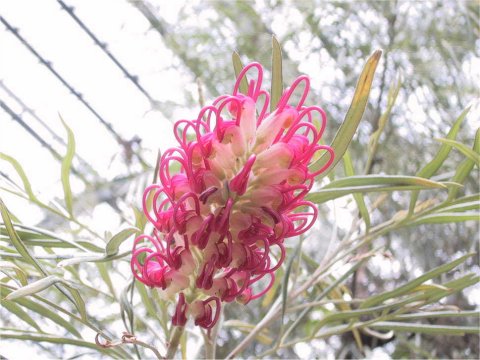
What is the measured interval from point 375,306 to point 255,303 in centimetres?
48

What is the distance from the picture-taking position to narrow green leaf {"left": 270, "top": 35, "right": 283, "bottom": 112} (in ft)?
1.30

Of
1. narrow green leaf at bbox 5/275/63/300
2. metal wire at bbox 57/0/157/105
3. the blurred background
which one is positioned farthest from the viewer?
metal wire at bbox 57/0/157/105

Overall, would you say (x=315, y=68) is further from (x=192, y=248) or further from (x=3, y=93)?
(x=3, y=93)

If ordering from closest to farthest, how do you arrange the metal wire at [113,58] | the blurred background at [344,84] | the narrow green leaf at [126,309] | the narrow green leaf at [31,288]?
the narrow green leaf at [31,288]
the narrow green leaf at [126,309]
the blurred background at [344,84]
the metal wire at [113,58]

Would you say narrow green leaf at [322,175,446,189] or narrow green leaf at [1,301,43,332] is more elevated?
narrow green leaf at [322,175,446,189]

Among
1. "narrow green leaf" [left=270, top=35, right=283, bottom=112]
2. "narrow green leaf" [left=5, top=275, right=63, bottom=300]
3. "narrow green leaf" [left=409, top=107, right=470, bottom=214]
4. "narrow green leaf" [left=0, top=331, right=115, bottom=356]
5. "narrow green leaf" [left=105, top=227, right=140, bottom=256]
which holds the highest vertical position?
"narrow green leaf" [left=270, top=35, right=283, bottom=112]

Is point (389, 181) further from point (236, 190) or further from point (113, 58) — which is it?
point (113, 58)

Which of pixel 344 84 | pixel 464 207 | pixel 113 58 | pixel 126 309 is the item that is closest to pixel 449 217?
pixel 464 207

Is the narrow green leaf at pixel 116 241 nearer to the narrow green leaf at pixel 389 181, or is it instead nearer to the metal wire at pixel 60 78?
the narrow green leaf at pixel 389 181

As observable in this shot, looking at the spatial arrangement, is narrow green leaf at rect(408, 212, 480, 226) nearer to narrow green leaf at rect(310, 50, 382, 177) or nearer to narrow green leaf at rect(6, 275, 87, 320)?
narrow green leaf at rect(310, 50, 382, 177)

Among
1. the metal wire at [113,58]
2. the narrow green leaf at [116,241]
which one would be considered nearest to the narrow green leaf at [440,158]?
the narrow green leaf at [116,241]

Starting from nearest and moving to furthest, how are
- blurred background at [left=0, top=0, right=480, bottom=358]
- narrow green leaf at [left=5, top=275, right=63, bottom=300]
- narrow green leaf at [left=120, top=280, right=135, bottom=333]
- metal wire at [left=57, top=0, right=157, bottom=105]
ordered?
narrow green leaf at [left=5, top=275, right=63, bottom=300], narrow green leaf at [left=120, top=280, right=135, bottom=333], blurred background at [left=0, top=0, right=480, bottom=358], metal wire at [left=57, top=0, right=157, bottom=105]

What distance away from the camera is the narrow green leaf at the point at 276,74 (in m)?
0.40

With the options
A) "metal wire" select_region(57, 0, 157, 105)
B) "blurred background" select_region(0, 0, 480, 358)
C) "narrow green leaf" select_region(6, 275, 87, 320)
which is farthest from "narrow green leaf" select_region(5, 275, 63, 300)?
"metal wire" select_region(57, 0, 157, 105)
